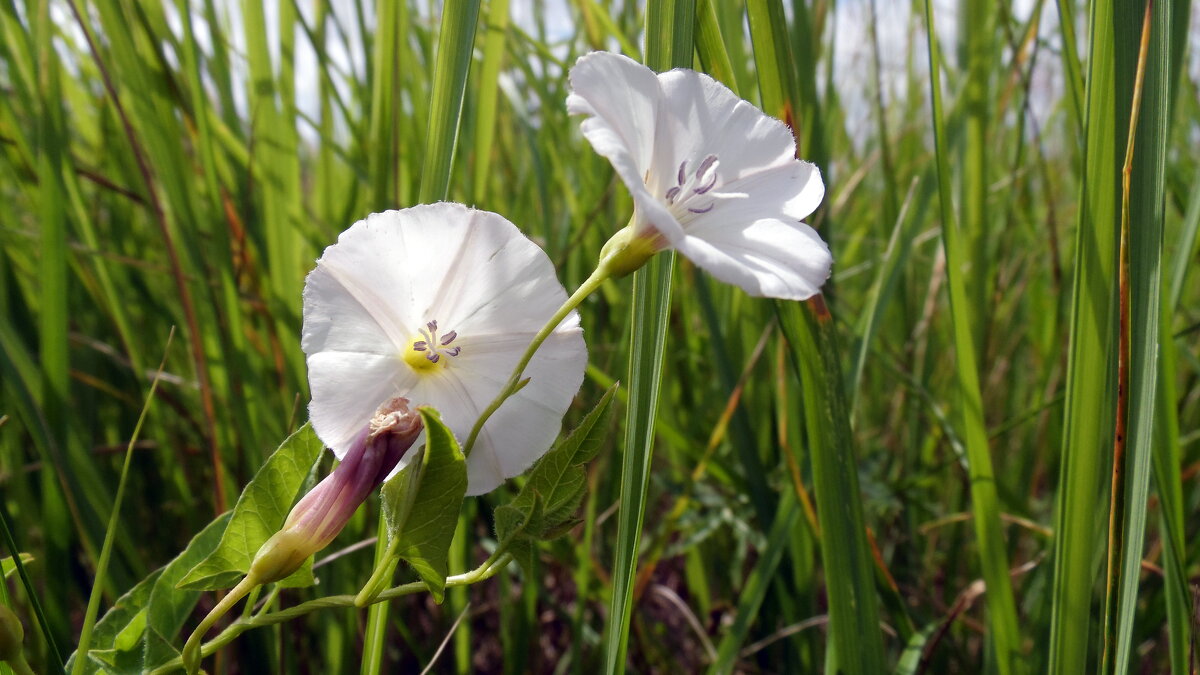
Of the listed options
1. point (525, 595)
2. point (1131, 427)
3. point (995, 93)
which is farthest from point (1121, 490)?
point (995, 93)

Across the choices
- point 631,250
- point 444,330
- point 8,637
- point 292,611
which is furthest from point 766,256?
point 8,637

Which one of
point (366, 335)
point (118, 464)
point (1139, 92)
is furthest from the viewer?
point (118, 464)

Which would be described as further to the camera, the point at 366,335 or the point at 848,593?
the point at 848,593

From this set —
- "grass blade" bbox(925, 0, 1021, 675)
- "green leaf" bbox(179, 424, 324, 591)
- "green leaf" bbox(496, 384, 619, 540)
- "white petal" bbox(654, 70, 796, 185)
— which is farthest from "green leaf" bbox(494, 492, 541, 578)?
"grass blade" bbox(925, 0, 1021, 675)

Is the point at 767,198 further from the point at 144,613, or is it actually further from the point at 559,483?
the point at 144,613

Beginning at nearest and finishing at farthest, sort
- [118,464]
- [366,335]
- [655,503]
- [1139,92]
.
A: [366,335] → [1139,92] → [118,464] → [655,503]

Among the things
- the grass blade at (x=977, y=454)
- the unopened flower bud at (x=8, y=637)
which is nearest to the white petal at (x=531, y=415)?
the unopened flower bud at (x=8, y=637)

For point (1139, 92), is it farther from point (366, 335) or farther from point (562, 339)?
point (366, 335)
